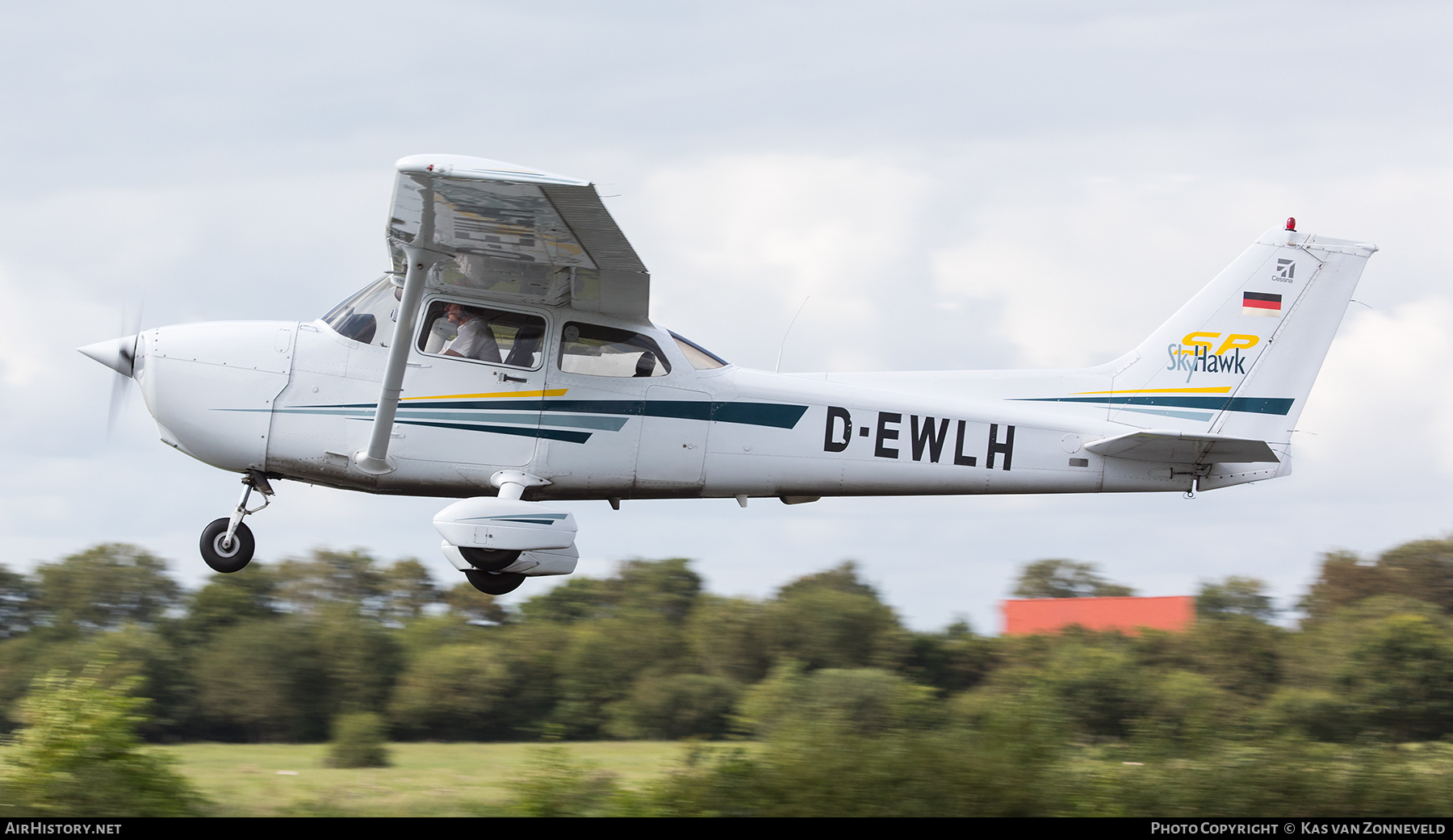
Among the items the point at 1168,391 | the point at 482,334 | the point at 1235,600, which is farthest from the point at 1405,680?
the point at 482,334

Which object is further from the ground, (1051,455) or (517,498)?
(1051,455)

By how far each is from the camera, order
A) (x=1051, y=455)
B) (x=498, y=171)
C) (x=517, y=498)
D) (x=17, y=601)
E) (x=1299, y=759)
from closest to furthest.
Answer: (x=498, y=171)
(x=517, y=498)
(x=1051, y=455)
(x=1299, y=759)
(x=17, y=601)

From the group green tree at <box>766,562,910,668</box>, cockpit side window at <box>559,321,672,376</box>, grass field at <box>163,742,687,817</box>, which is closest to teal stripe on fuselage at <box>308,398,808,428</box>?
cockpit side window at <box>559,321,672,376</box>

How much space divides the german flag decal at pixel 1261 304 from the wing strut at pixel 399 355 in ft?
22.5

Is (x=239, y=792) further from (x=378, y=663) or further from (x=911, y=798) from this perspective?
(x=378, y=663)

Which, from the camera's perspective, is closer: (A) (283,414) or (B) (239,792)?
(A) (283,414)

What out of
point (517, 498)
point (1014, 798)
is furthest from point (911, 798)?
point (517, 498)

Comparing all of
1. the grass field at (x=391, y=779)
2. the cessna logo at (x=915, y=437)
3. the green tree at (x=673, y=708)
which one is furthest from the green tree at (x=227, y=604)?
the cessna logo at (x=915, y=437)

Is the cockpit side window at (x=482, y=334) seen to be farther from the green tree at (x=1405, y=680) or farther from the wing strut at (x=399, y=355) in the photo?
the green tree at (x=1405, y=680)

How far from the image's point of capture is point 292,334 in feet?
33.6

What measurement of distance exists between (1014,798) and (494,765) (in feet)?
23.2

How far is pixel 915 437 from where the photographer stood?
10.8 metres

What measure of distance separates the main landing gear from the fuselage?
0.28 m

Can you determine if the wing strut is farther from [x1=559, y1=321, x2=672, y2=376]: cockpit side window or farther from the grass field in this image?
the grass field
